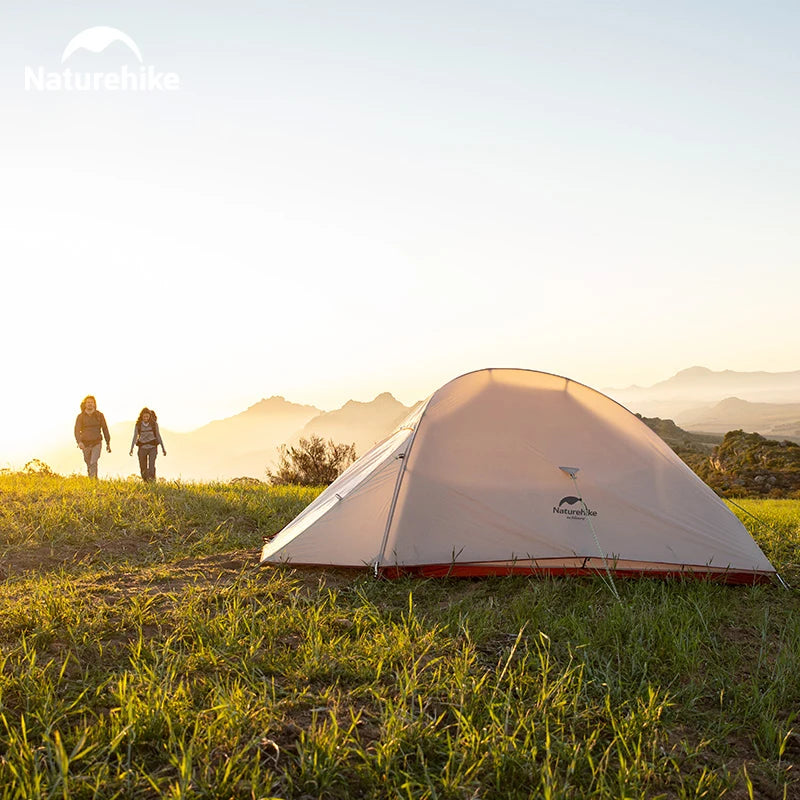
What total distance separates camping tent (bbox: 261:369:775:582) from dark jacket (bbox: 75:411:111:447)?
10950 millimetres

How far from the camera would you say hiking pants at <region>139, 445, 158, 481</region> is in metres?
16.2

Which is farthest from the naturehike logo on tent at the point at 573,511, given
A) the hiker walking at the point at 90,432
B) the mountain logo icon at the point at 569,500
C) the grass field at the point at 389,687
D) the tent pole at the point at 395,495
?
the hiker walking at the point at 90,432

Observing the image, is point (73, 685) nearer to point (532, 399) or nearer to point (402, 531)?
point (402, 531)

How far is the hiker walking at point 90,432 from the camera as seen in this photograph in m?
15.8

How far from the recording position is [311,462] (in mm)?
22156

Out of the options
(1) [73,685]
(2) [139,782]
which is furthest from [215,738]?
(1) [73,685]

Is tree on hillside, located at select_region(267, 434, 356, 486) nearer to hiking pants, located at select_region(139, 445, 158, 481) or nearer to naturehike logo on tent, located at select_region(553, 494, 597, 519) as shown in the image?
hiking pants, located at select_region(139, 445, 158, 481)

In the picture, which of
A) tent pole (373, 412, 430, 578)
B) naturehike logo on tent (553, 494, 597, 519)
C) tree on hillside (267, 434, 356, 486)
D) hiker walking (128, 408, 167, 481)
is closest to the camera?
tent pole (373, 412, 430, 578)

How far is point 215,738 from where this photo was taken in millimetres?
3164

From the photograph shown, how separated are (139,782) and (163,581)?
3272 millimetres

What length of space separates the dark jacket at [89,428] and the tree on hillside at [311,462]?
654 cm

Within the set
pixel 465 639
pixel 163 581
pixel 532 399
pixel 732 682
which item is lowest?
pixel 732 682

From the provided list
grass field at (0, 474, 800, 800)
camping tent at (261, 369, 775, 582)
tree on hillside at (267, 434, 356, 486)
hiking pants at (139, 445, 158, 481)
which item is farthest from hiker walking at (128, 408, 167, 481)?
camping tent at (261, 369, 775, 582)

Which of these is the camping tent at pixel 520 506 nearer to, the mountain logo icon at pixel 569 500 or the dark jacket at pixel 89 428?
the mountain logo icon at pixel 569 500
